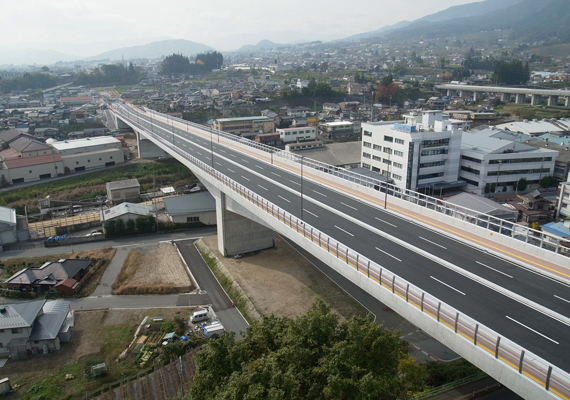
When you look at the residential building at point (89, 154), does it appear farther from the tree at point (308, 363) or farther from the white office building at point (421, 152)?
the tree at point (308, 363)

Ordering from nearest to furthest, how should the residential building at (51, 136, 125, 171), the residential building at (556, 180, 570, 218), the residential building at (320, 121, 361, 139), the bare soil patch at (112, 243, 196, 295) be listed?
the bare soil patch at (112, 243, 196, 295) < the residential building at (556, 180, 570, 218) < the residential building at (51, 136, 125, 171) < the residential building at (320, 121, 361, 139)

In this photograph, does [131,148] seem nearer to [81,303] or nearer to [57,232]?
[57,232]

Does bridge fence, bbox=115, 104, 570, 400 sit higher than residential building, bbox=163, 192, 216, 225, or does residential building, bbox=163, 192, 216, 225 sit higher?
bridge fence, bbox=115, 104, 570, 400

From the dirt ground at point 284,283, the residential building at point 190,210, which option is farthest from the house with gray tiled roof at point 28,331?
the residential building at point 190,210

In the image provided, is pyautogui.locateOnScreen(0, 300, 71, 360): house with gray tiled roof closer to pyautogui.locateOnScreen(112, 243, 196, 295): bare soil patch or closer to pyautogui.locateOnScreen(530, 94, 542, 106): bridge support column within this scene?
pyautogui.locateOnScreen(112, 243, 196, 295): bare soil patch

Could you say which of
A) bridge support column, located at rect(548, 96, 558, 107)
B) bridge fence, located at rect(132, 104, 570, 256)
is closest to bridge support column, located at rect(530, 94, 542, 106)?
bridge support column, located at rect(548, 96, 558, 107)

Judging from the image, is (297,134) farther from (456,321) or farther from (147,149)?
(456,321)
